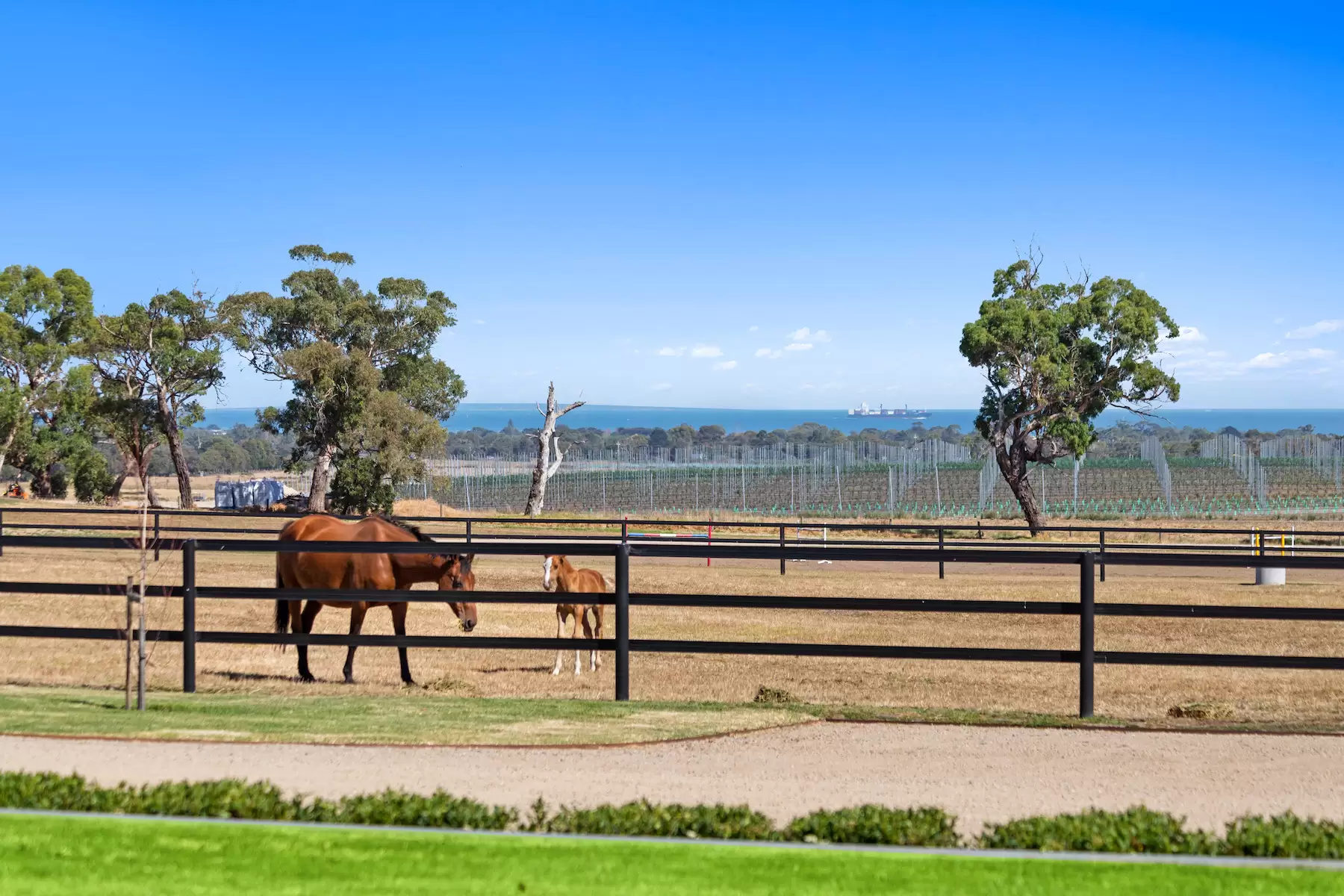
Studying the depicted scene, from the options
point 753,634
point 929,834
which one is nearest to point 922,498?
point 753,634

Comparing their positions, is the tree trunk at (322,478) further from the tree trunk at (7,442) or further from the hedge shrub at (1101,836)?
the hedge shrub at (1101,836)

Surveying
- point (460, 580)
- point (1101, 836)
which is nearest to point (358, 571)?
point (460, 580)

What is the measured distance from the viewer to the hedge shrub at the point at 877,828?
6.46 m

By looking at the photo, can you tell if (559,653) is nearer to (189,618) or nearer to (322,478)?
(189,618)

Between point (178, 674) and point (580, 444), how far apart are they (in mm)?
153454

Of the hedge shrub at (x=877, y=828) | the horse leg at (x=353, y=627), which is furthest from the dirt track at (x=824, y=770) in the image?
the horse leg at (x=353, y=627)

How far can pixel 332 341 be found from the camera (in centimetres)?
5938

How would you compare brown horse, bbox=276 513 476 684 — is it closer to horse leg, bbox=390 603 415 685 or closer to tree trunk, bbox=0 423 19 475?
horse leg, bbox=390 603 415 685

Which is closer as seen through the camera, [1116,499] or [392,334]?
[392,334]

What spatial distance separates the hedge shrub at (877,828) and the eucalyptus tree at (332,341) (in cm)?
5014

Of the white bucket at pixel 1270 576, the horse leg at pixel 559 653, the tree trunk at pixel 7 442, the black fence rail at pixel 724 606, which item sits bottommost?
the white bucket at pixel 1270 576

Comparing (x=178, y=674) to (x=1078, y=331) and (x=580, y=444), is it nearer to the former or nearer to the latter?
(x=1078, y=331)

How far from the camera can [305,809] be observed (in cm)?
682

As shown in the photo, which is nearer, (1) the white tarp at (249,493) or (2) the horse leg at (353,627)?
(2) the horse leg at (353,627)
